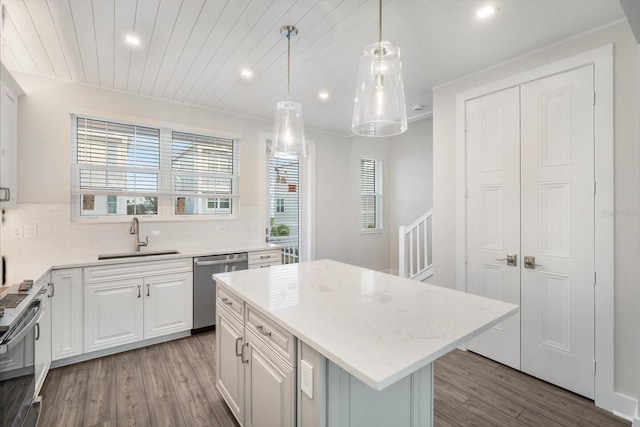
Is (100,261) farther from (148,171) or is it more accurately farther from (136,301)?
(148,171)

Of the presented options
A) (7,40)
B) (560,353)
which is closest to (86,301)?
(7,40)

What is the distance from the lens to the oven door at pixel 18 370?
1454mm

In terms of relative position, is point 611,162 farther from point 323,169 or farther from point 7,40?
point 7,40

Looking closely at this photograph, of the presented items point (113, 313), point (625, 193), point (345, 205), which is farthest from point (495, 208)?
point (113, 313)

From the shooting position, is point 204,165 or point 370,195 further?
point 370,195

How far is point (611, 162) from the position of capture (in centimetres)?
211

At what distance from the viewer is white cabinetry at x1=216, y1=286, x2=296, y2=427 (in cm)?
133

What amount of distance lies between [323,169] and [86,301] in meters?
3.42

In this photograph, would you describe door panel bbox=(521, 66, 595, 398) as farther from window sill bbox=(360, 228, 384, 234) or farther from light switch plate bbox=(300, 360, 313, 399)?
window sill bbox=(360, 228, 384, 234)

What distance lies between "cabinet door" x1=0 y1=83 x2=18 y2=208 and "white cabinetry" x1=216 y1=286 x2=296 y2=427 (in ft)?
6.50

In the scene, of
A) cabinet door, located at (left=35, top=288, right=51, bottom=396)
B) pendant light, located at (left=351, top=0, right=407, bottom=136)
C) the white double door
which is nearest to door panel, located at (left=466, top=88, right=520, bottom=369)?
the white double door

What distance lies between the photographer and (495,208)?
9.04 feet

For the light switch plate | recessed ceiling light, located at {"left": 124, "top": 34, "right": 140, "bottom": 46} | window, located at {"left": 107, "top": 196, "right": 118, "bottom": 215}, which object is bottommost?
the light switch plate

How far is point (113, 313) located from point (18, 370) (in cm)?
122
